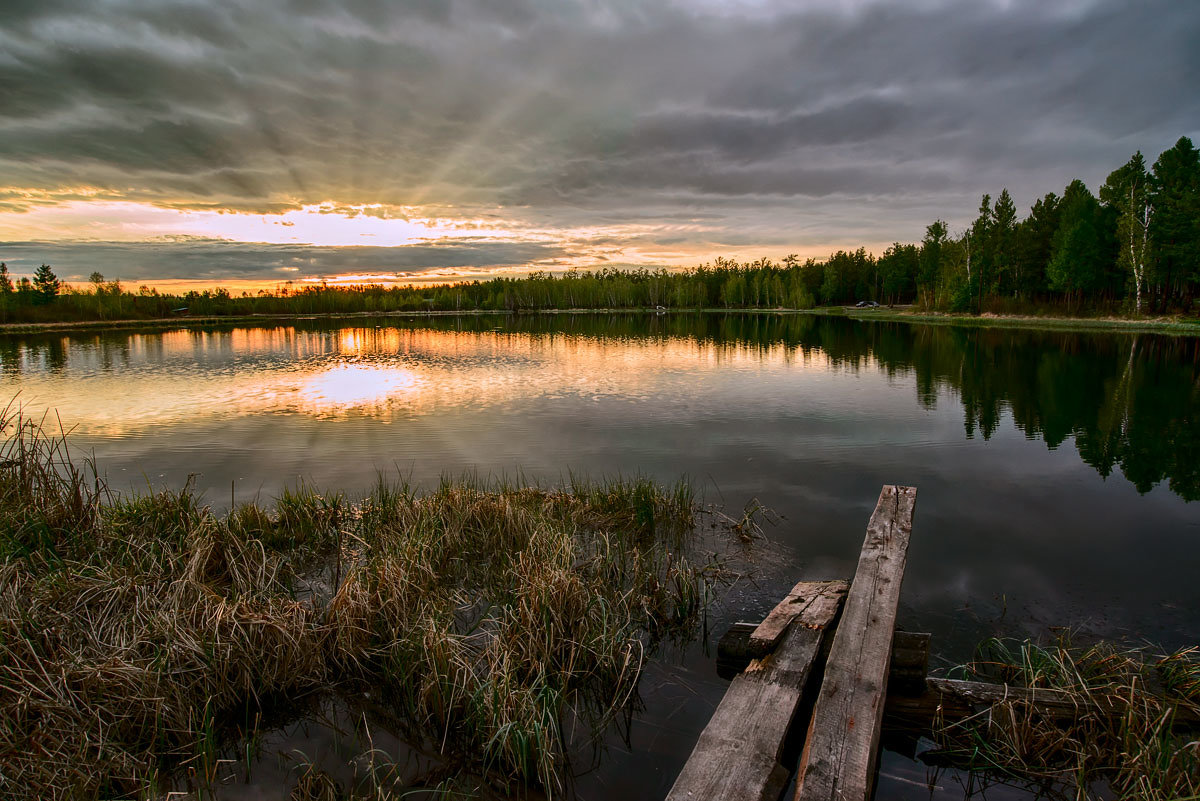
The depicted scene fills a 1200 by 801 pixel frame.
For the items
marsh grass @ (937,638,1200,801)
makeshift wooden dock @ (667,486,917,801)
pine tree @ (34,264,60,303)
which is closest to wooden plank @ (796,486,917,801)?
makeshift wooden dock @ (667,486,917,801)

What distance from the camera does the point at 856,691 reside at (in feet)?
13.6

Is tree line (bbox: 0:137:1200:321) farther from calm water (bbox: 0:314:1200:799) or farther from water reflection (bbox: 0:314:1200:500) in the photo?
calm water (bbox: 0:314:1200:799)

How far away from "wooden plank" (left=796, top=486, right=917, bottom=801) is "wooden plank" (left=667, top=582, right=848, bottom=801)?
19 cm

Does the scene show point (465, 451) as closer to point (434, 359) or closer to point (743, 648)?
point (743, 648)

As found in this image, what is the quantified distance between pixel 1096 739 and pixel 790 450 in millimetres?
10578

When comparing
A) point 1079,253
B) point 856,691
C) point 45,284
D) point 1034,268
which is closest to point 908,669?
point 856,691

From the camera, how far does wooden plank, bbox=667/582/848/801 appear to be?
3424mm

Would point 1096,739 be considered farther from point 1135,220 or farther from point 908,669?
point 1135,220

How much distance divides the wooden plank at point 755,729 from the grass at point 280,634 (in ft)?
3.95

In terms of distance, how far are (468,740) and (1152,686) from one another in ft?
18.4

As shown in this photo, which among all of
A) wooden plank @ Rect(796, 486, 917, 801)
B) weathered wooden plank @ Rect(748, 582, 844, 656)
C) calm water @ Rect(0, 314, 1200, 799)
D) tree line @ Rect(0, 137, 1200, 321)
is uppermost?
tree line @ Rect(0, 137, 1200, 321)

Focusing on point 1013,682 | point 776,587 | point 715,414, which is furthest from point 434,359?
point 1013,682

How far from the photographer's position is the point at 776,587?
24.5 feet

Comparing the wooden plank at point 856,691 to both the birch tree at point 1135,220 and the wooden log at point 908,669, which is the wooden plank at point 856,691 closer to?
the wooden log at point 908,669
